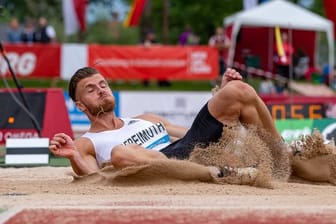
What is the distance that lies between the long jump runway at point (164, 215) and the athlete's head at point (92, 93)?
1.95m

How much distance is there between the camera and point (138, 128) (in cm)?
771

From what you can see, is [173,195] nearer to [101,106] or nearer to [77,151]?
[77,151]

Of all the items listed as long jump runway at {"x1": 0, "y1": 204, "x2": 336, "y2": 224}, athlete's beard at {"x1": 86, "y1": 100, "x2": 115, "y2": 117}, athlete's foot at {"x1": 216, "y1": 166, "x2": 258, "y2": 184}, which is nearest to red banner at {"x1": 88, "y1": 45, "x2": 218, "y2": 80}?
athlete's beard at {"x1": 86, "y1": 100, "x2": 115, "y2": 117}

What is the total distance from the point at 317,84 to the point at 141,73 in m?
7.73

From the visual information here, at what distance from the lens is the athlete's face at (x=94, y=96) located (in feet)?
25.0

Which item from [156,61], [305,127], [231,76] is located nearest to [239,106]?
[231,76]

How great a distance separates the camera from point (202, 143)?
733 centimetres

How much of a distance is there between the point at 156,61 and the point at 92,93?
58.5ft

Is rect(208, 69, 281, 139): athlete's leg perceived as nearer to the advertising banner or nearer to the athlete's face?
the athlete's face

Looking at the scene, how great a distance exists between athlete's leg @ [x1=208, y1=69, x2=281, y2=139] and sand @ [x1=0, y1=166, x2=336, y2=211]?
1.66 feet

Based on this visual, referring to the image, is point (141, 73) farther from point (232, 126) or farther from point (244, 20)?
point (232, 126)

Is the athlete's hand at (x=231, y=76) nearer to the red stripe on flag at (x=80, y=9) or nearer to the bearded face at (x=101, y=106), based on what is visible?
the bearded face at (x=101, y=106)

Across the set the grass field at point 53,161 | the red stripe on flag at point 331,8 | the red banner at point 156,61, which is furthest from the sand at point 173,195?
the red banner at point 156,61

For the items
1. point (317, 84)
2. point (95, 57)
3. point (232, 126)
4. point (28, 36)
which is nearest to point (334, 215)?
point (232, 126)
